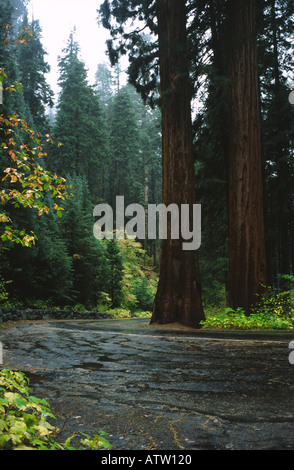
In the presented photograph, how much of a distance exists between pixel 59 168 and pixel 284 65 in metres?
28.7

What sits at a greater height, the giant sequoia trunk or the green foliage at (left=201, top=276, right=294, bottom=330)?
the giant sequoia trunk

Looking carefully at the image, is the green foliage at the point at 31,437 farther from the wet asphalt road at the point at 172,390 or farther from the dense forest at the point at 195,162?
the dense forest at the point at 195,162

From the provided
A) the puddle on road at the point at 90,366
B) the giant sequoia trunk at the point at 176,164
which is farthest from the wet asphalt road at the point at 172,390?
the giant sequoia trunk at the point at 176,164

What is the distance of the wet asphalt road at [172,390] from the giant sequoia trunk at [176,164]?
112 inches

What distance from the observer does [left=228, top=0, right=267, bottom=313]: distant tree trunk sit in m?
7.84

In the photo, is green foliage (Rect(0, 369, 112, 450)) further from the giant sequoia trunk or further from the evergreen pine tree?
the evergreen pine tree

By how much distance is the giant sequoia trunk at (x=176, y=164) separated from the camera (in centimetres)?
781

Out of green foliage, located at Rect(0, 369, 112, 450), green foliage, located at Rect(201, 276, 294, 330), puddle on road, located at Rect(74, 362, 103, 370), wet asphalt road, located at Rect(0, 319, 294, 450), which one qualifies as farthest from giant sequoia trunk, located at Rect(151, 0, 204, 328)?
green foliage, located at Rect(0, 369, 112, 450)

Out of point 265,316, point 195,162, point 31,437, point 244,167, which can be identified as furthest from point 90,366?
point 195,162

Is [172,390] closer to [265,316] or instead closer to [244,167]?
[265,316]

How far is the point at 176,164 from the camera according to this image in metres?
8.26

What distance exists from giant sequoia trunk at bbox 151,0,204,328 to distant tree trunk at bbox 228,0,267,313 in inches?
36.9

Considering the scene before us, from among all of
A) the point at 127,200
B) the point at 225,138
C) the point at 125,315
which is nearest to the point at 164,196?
the point at 225,138
